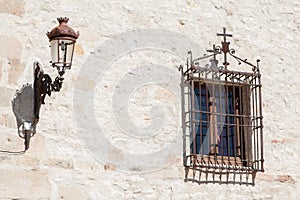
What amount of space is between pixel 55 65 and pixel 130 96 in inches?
42.7

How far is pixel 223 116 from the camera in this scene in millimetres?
6371

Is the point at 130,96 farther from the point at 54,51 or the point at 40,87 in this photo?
the point at 54,51

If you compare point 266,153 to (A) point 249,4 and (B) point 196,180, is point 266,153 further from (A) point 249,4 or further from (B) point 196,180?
(A) point 249,4

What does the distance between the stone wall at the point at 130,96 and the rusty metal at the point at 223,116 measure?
0.10 meters

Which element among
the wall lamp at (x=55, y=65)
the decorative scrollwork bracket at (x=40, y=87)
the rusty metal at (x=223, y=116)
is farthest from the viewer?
the rusty metal at (x=223, y=116)

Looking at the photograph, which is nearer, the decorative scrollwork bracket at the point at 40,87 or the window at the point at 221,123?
the decorative scrollwork bracket at the point at 40,87

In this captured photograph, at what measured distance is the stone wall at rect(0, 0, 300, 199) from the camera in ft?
18.2

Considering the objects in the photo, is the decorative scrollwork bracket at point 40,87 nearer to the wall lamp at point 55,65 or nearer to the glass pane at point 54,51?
the wall lamp at point 55,65

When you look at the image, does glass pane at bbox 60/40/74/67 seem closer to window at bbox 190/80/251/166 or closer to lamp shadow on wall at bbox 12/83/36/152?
lamp shadow on wall at bbox 12/83/36/152

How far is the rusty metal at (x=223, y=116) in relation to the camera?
620 cm

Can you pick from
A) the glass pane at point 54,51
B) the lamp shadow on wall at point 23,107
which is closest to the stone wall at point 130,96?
the lamp shadow on wall at point 23,107

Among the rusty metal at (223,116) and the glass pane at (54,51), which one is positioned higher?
the glass pane at (54,51)

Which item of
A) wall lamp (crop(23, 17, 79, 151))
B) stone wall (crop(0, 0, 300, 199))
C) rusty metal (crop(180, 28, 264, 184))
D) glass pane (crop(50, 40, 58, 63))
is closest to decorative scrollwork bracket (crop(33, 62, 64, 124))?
wall lamp (crop(23, 17, 79, 151))

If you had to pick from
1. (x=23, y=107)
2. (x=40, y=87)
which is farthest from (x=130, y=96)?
(x=23, y=107)
